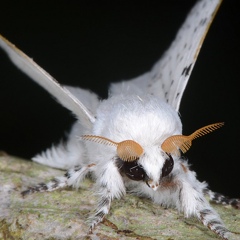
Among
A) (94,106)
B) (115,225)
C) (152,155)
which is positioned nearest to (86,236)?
(115,225)

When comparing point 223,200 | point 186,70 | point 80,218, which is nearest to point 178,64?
point 186,70

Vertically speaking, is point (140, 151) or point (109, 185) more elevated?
point (140, 151)

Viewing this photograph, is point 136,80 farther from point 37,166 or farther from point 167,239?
point 167,239

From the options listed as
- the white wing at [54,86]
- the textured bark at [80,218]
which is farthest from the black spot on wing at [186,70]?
the textured bark at [80,218]

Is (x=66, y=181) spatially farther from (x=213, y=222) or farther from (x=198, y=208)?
(x=213, y=222)

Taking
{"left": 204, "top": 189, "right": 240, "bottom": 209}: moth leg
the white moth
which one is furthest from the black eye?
{"left": 204, "top": 189, "right": 240, "bottom": 209}: moth leg

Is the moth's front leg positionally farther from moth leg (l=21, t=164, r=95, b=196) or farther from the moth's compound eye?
moth leg (l=21, t=164, r=95, b=196)
